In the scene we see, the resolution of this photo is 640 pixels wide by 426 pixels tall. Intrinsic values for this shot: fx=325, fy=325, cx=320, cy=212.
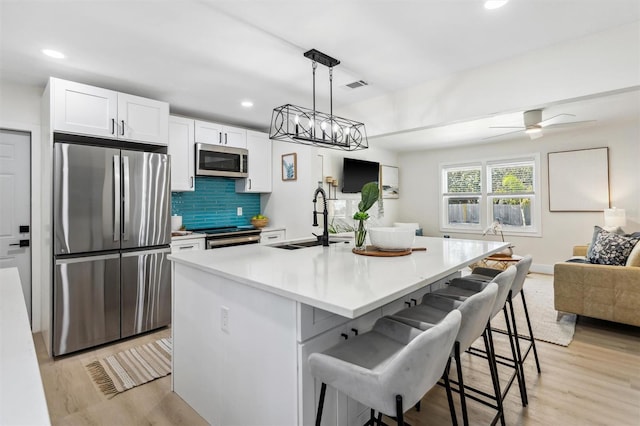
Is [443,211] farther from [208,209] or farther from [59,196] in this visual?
[59,196]

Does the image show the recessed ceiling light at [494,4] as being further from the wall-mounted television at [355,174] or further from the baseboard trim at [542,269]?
the baseboard trim at [542,269]

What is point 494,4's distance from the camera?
1941mm

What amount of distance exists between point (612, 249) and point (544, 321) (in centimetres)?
98

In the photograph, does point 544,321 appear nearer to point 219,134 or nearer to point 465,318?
point 465,318

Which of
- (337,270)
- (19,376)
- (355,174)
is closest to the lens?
(19,376)

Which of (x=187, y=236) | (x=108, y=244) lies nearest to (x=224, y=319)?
(x=108, y=244)

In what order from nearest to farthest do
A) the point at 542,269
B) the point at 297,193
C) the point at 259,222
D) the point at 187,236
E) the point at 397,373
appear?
the point at 397,373 < the point at 187,236 < the point at 297,193 < the point at 259,222 < the point at 542,269

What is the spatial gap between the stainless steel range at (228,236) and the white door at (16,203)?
63.7 inches

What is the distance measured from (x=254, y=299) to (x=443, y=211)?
6.13m

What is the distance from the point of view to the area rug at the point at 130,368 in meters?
2.30

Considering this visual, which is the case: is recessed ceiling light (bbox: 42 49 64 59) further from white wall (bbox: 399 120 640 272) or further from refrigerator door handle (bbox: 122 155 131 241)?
white wall (bbox: 399 120 640 272)

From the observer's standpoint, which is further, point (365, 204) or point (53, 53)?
point (53, 53)

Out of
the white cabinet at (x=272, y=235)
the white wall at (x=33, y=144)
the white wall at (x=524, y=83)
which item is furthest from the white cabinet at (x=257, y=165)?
the white wall at (x=33, y=144)

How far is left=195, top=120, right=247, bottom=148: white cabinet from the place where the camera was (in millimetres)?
3975
